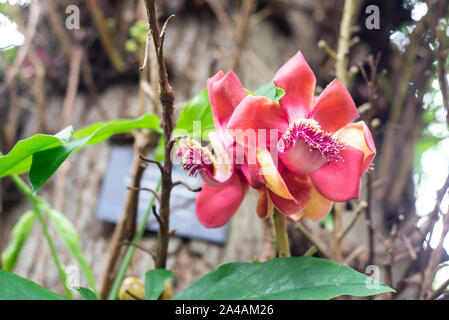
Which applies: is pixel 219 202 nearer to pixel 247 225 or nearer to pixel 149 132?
pixel 149 132

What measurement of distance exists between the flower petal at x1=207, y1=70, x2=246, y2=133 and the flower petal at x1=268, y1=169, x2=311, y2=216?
0.07 meters

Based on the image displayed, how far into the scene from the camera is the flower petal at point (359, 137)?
0.28 meters

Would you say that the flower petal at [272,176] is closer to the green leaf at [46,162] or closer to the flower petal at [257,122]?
the flower petal at [257,122]

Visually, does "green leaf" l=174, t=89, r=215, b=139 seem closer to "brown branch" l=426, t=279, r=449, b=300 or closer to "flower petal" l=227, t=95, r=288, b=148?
"flower petal" l=227, t=95, r=288, b=148

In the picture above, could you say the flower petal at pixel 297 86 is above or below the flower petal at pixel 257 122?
above

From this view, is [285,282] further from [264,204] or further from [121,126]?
[121,126]

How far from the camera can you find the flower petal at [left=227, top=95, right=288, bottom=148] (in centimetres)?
29

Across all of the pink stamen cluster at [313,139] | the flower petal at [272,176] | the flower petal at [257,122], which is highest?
the flower petal at [257,122]

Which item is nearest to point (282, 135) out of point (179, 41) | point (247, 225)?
point (247, 225)

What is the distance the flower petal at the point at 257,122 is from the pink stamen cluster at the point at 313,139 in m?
0.01

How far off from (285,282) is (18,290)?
0.65 feet

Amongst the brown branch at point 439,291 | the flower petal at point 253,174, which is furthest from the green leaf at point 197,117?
the brown branch at point 439,291

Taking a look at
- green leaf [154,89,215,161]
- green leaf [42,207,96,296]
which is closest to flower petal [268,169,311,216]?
green leaf [154,89,215,161]

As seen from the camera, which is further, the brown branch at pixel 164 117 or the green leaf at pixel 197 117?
the green leaf at pixel 197 117
